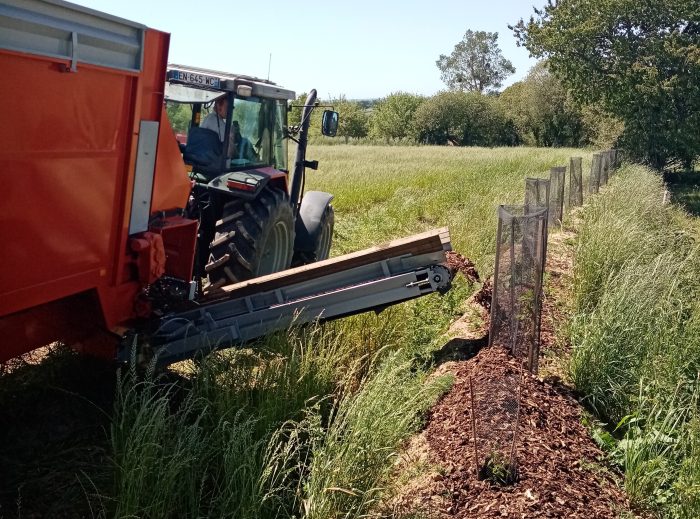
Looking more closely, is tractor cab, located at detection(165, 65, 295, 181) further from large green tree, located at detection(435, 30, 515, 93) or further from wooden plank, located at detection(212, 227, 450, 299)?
large green tree, located at detection(435, 30, 515, 93)

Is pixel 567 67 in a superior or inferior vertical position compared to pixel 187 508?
superior

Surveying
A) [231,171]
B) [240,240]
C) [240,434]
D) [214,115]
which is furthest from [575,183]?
[240,434]

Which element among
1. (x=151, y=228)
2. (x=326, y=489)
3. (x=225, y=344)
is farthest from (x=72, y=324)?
(x=326, y=489)

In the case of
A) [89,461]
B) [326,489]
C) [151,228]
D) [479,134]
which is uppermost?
[479,134]

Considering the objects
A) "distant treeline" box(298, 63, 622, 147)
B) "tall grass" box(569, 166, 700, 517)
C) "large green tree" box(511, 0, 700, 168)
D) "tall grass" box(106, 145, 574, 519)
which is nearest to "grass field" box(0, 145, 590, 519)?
"tall grass" box(106, 145, 574, 519)

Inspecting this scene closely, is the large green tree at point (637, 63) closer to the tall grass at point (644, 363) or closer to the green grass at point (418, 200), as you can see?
the green grass at point (418, 200)

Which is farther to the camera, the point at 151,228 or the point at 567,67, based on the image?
the point at 567,67

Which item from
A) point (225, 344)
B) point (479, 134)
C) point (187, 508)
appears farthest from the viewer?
point (479, 134)

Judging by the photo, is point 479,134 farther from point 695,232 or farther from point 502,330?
Result: point 502,330

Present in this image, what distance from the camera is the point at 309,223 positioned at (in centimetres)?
794

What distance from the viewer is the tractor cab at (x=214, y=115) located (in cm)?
609

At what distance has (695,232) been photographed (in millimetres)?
13125

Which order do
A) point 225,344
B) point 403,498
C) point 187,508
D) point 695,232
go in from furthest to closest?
point 695,232, point 225,344, point 403,498, point 187,508

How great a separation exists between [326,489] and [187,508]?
740mm
